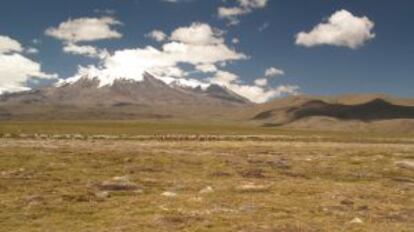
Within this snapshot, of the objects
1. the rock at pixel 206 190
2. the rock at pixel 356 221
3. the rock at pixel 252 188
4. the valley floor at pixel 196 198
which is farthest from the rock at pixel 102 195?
the rock at pixel 356 221

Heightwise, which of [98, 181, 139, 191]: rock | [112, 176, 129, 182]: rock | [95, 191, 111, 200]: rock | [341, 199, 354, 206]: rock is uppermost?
[112, 176, 129, 182]: rock

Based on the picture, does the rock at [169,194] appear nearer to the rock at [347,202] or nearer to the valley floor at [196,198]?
the valley floor at [196,198]

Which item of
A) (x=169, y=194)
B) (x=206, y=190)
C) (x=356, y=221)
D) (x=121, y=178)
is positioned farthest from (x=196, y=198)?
(x=121, y=178)

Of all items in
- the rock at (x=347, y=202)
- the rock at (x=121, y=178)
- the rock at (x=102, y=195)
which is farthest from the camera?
the rock at (x=121, y=178)

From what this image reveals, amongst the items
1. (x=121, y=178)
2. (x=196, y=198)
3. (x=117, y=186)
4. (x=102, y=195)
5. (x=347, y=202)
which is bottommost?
(x=347, y=202)

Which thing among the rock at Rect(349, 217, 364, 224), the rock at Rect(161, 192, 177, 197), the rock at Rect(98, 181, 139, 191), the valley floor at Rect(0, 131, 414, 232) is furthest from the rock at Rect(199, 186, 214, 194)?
the rock at Rect(349, 217, 364, 224)

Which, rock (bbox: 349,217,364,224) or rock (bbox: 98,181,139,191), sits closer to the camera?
rock (bbox: 349,217,364,224)

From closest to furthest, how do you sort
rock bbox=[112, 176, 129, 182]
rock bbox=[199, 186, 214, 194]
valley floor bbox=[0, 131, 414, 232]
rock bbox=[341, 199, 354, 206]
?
valley floor bbox=[0, 131, 414, 232]
rock bbox=[341, 199, 354, 206]
rock bbox=[199, 186, 214, 194]
rock bbox=[112, 176, 129, 182]

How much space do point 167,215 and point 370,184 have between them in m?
18.9

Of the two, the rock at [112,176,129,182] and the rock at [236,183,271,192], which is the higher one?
the rock at [112,176,129,182]

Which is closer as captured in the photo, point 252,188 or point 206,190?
point 206,190

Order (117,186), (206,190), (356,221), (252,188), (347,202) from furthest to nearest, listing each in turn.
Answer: (252,188), (117,186), (206,190), (347,202), (356,221)

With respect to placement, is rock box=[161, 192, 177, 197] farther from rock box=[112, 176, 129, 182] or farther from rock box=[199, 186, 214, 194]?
rock box=[112, 176, 129, 182]

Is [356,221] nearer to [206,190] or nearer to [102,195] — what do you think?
[206,190]
